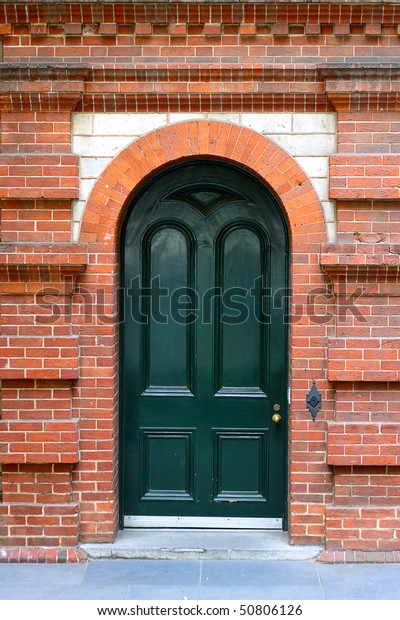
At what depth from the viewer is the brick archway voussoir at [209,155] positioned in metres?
5.84

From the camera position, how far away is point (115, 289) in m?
6.03

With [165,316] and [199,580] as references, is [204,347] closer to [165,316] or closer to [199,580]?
[165,316]

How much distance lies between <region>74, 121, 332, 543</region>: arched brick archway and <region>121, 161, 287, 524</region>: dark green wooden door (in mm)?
272

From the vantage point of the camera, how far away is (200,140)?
19.2ft

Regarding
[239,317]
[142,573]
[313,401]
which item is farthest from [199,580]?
[239,317]

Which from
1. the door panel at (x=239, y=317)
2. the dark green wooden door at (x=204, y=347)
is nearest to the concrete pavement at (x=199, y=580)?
the dark green wooden door at (x=204, y=347)

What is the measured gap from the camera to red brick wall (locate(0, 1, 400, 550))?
18.9ft

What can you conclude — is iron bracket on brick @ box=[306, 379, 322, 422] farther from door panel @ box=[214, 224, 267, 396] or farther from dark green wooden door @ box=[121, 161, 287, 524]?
door panel @ box=[214, 224, 267, 396]

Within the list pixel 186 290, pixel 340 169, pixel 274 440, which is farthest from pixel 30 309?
pixel 340 169

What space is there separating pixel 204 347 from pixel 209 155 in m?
1.57

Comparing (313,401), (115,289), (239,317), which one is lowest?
(313,401)

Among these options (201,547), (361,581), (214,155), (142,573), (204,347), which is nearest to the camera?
(361,581)

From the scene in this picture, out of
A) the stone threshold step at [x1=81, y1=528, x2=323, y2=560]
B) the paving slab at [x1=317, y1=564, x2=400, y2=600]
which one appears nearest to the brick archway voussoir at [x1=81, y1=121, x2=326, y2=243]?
the stone threshold step at [x1=81, y1=528, x2=323, y2=560]

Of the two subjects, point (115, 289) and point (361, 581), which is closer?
point (361, 581)
